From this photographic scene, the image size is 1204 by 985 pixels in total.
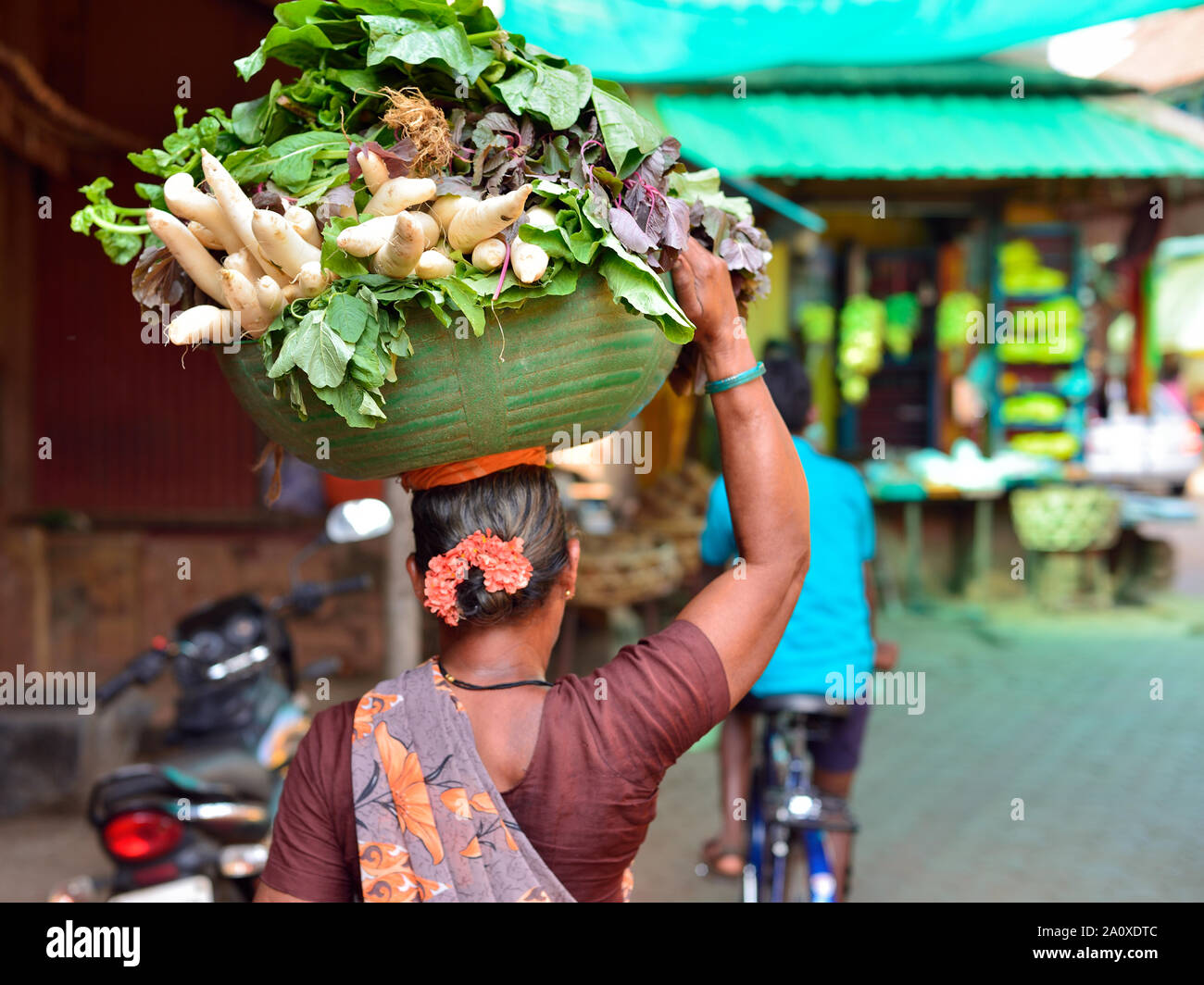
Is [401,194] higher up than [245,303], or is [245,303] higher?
[401,194]

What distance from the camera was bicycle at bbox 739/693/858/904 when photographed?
3047 millimetres

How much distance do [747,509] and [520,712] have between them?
1.46 feet

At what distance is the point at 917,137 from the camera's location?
5.91m

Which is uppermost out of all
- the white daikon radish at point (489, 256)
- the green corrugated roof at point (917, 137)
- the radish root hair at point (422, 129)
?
the green corrugated roof at point (917, 137)

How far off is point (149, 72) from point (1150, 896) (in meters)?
6.84

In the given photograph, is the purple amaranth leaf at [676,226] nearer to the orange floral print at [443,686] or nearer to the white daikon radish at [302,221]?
the white daikon radish at [302,221]

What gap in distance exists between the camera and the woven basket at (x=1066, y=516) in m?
8.70

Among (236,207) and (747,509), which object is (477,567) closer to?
(747,509)

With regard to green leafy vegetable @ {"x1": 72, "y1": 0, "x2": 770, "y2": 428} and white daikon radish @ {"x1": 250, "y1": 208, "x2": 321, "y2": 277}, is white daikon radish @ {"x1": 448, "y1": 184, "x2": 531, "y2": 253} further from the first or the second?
white daikon radish @ {"x1": 250, "y1": 208, "x2": 321, "y2": 277}

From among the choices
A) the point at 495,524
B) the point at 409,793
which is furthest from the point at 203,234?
the point at 409,793

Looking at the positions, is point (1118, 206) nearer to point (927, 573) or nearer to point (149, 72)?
point (927, 573)

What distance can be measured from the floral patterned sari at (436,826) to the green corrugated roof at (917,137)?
4115mm

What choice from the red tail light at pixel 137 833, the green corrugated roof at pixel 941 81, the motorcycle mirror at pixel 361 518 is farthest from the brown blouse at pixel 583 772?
the green corrugated roof at pixel 941 81
